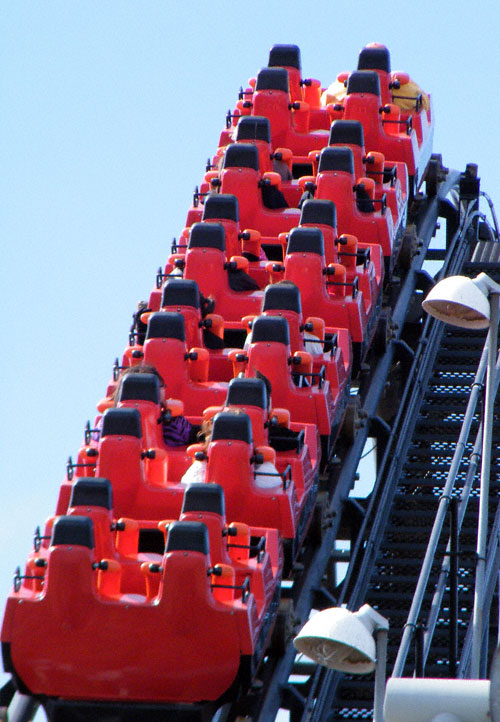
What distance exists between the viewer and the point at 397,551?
61.1ft

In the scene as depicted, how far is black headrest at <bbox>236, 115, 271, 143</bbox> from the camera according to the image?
73.9 ft

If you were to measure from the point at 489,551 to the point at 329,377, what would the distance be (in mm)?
2269

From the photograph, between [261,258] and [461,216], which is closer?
[261,258]

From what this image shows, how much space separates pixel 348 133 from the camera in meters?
22.0

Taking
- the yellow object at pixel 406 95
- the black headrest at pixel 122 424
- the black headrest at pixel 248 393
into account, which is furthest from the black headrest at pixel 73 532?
the yellow object at pixel 406 95

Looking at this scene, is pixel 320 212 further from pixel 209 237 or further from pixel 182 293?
pixel 182 293

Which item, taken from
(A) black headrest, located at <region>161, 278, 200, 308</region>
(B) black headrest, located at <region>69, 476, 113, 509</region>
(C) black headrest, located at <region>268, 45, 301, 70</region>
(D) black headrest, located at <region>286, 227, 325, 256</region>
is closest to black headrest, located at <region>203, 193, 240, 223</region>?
(D) black headrest, located at <region>286, 227, 325, 256</region>

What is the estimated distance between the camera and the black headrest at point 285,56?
24.5 metres

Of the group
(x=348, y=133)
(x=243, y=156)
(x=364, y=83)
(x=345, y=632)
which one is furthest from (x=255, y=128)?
(x=345, y=632)

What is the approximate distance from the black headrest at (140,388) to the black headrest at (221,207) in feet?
11.7

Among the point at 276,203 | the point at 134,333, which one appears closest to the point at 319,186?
the point at 276,203

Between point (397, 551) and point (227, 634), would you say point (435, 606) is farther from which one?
point (397, 551)

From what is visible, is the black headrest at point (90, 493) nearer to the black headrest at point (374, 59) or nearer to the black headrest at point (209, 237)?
the black headrest at point (209, 237)

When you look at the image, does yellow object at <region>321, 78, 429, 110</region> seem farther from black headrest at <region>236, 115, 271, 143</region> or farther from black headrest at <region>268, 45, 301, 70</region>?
black headrest at <region>236, 115, 271, 143</region>
